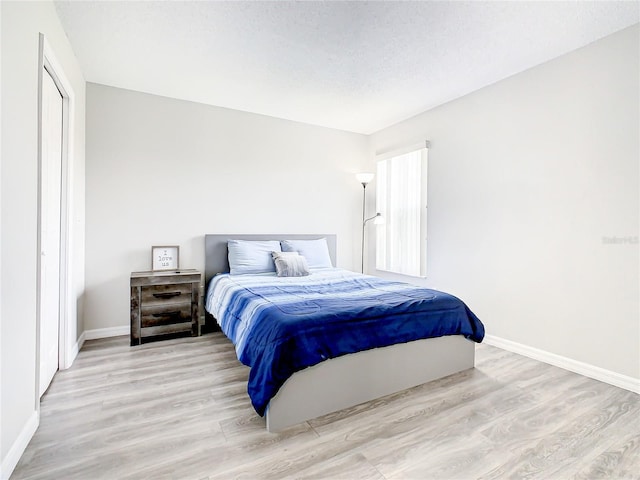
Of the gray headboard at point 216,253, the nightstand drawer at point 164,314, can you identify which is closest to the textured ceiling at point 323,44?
the gray headboard at point 216,253

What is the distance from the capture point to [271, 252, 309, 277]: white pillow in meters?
3.39

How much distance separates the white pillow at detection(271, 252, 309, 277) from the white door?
72.0 inches

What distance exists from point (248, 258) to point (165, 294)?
878 mm

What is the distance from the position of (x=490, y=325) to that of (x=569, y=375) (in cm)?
79

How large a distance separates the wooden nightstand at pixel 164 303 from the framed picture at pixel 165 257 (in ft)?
0.52

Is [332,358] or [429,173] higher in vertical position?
[429,173]

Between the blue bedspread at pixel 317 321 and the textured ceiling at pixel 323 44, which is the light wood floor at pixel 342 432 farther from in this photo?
the textured ceiling at pixel 323 44

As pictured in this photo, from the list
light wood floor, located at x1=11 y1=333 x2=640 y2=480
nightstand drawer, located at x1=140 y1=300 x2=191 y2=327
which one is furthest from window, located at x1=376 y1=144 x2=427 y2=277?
nightstand drawer, located at x1=140 y1=300 x2=191 y2=327

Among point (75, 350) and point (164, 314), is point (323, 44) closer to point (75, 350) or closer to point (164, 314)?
point (164, 314)

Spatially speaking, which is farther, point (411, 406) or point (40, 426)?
point (411, 406)

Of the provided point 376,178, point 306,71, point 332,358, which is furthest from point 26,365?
point 376,178

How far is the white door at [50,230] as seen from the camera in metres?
2.18

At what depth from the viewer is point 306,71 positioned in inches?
116

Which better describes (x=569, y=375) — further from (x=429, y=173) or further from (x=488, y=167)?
(x=429, y=173)
